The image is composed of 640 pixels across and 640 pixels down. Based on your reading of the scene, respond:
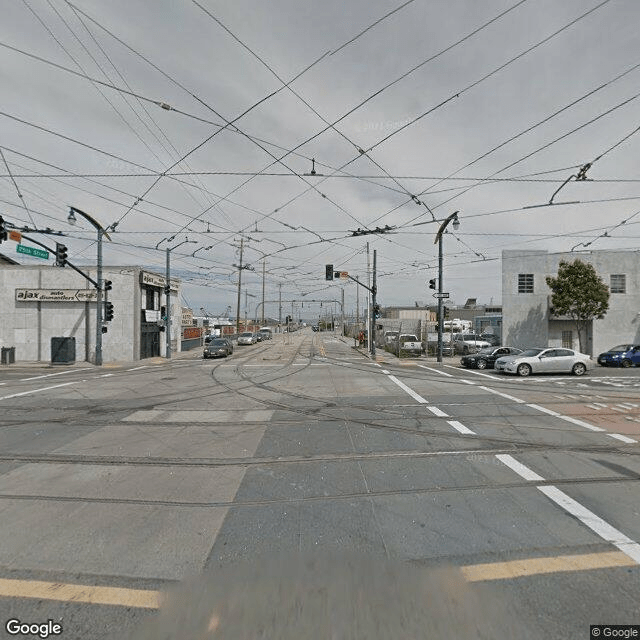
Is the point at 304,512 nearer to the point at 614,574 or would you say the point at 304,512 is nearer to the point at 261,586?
the point at 261,586

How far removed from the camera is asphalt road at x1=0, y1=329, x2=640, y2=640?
2562 mm

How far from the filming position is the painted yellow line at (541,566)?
9.70ft

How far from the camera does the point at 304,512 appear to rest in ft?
13.3

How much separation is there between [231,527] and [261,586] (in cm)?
102

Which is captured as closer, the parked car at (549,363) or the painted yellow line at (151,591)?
the painted yellow line at (151,591)

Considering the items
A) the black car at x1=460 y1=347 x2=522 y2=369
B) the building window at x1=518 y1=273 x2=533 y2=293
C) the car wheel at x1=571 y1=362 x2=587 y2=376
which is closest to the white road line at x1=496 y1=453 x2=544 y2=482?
the car wheel at x1=571 y1=362 x2=587 y2=376

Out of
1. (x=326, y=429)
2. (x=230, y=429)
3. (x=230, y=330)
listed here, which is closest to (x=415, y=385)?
(x=326, y=429)

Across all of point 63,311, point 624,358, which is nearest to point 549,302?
point 624,358

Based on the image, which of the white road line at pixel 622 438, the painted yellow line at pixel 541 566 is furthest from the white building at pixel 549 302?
the painted yellow line at pixel 541 566

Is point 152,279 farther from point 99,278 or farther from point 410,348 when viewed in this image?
point 410,348

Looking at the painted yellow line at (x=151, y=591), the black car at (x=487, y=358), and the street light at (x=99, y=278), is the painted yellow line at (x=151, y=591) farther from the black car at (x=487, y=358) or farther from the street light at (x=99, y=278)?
the street light at (x=99, y=278)

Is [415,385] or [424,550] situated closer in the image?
[424,550]

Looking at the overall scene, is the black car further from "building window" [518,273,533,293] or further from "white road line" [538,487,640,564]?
"white road line" [538,487,640,564]

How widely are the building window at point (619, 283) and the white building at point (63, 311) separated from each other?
3438cm
